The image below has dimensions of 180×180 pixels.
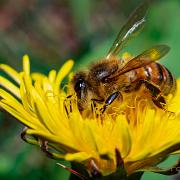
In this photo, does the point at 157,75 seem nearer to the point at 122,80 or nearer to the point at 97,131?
the point at 122,80

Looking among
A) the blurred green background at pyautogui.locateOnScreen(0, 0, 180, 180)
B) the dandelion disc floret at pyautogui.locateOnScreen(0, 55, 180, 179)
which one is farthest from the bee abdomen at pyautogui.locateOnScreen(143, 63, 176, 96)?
the blurred green background at pyautogui.locateOnScreen(0, 0, 180, 180)

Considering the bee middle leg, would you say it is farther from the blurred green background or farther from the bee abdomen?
the blurred green background

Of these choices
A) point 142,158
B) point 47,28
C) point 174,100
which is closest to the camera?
point 142,158

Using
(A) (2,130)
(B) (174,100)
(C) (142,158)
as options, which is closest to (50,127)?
(C) (142,158)

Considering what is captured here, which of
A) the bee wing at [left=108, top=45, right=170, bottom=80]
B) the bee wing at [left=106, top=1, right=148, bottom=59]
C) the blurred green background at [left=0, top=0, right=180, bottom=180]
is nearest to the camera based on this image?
the bee wing at [left=108, top=45, right=170, bottom=80]

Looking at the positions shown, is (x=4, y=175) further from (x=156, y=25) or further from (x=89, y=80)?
(x=156, y=25)

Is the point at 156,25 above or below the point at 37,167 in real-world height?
above
